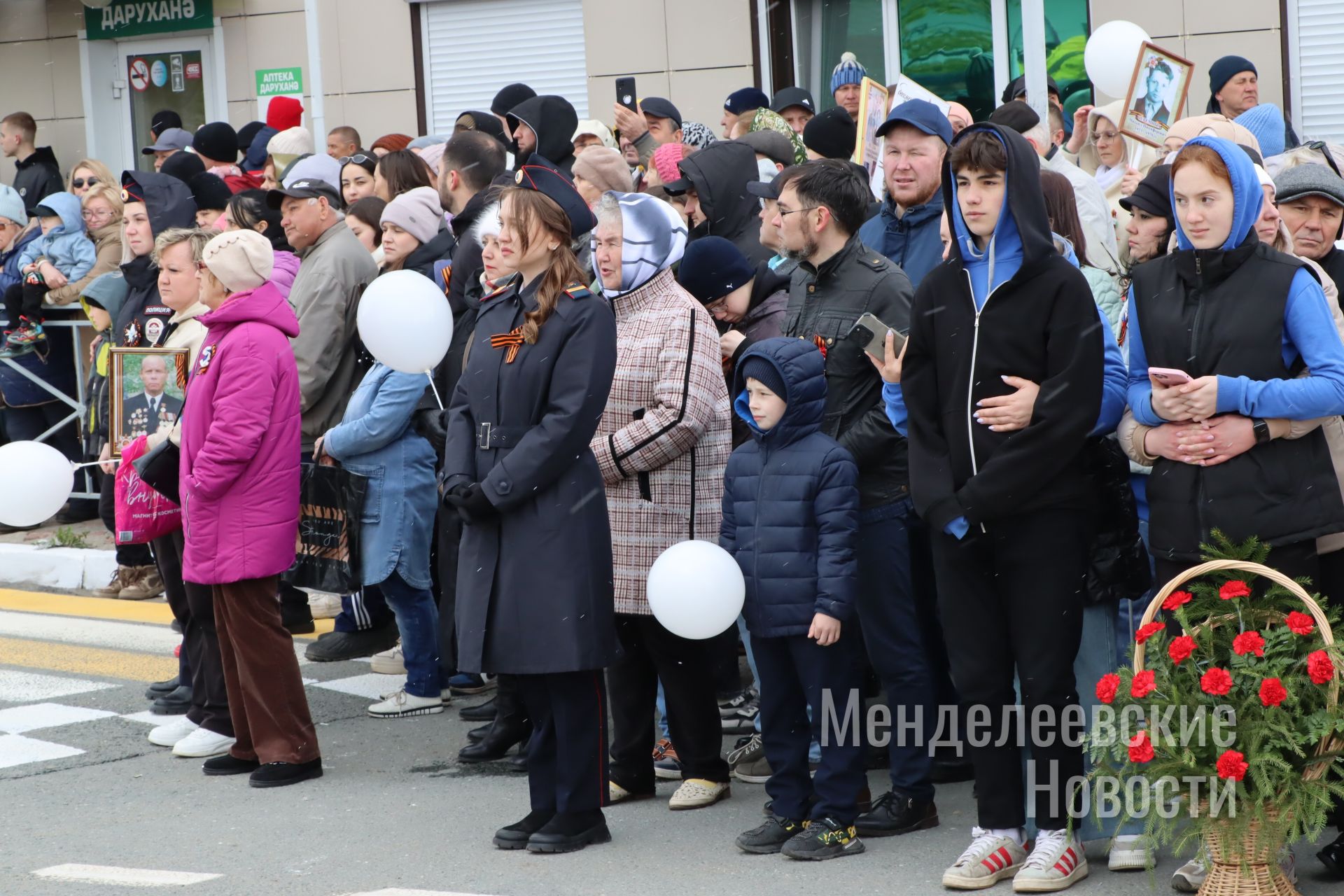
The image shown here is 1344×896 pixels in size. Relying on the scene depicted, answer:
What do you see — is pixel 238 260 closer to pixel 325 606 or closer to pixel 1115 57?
pixel 325 606

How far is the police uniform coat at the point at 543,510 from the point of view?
216 inches

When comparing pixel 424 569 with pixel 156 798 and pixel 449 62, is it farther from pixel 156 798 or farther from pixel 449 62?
pixel 449 62

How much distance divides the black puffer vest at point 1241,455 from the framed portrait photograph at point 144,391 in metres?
4.68

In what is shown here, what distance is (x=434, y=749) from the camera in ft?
23.1

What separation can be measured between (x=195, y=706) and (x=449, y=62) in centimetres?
1059

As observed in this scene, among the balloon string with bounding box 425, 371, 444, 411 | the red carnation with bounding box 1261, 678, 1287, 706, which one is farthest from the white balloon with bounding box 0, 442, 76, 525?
the red carnation with bounding box 1261, 678, 1287, 706

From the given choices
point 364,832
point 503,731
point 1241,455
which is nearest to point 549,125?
point 503,731

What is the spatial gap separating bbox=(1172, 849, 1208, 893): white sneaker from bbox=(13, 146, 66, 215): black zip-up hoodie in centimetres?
1278

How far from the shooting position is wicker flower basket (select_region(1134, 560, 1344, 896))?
442 centimetres

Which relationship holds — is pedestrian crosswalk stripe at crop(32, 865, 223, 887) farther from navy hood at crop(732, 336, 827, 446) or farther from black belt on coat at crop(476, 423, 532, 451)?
navy hood at crop(732, 336, 827, 446)

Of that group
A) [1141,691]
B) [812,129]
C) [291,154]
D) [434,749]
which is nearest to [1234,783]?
[1141,691]

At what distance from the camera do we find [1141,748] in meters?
4.51

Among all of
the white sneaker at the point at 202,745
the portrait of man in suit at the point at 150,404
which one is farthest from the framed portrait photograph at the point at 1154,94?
Answer: the white sneaker at the point at 202,745

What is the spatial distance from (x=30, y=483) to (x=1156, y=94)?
225 inches
